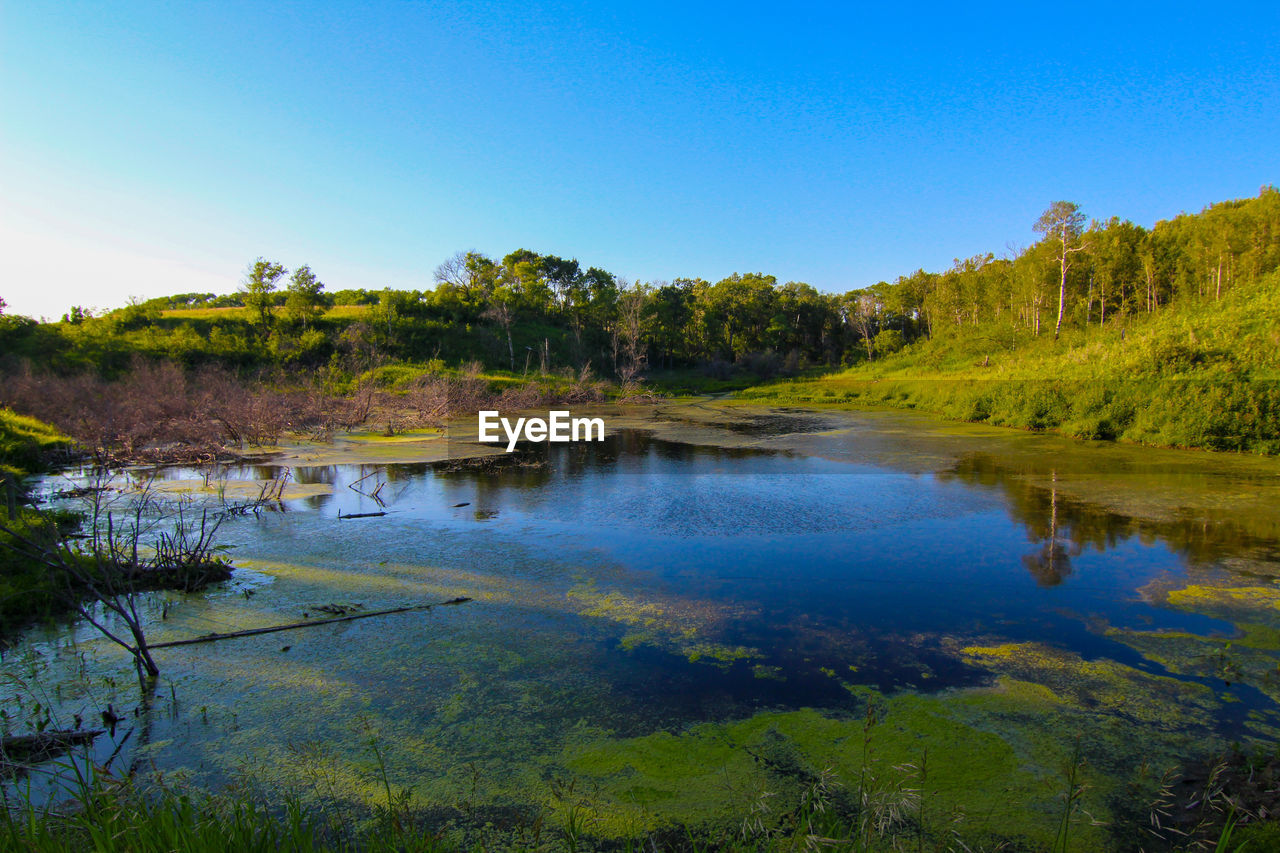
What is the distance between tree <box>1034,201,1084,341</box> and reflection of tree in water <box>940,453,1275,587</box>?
109ft

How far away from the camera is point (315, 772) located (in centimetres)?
341

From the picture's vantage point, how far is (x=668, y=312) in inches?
2507

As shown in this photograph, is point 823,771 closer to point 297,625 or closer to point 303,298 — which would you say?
point 297,625

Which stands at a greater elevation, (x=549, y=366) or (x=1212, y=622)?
(x=549, y=366)

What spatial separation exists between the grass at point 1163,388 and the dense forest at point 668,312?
365 inches

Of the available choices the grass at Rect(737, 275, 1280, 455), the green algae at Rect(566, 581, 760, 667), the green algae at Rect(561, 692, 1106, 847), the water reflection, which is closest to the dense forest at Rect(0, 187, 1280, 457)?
the grass at Rect(737, 275, 1280, 455)

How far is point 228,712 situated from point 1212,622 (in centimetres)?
814

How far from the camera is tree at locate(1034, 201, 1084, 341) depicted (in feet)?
126

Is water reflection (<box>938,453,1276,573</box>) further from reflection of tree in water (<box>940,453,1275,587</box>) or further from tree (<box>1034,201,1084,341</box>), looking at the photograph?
tree (<box>1034,201,1084,341</box>)

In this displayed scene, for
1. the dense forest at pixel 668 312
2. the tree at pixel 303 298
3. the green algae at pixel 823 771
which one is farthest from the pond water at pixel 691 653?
the tree at pixel 303 298

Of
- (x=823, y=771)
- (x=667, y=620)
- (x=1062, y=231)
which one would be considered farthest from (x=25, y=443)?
(x=1062, y=231)

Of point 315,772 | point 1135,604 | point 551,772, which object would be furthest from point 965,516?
point 315,772

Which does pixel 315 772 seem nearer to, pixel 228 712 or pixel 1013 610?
pixel 228 712

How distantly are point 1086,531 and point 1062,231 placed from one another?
131 ft
